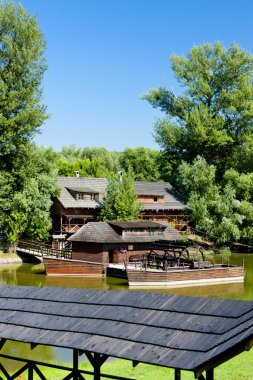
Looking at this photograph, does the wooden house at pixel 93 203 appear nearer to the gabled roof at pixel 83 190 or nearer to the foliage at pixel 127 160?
the gabled roof at pixel 83 190

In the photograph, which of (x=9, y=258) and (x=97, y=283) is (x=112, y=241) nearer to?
(x=97, y=283)

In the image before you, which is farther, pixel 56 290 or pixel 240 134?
pixel 240 134

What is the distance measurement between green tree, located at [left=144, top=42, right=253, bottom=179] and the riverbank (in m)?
21.1

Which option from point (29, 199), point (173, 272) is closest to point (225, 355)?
point (173, 272)

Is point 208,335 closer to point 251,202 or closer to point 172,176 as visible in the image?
point 251,202

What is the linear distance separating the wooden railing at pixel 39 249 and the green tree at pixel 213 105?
1953cm

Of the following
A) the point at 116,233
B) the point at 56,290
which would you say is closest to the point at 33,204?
the point at 116,233

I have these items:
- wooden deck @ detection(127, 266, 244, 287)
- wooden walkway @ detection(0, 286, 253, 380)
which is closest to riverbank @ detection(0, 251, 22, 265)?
wooden deck @ detection(127, 266, 244, 287)

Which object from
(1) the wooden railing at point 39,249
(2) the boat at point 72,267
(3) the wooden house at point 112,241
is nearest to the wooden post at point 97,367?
(2) the boat at point 72,267

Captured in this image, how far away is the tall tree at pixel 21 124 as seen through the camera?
46312mm

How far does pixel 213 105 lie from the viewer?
56.5 metres

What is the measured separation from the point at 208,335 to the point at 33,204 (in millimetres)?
40018

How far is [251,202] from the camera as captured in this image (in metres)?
54.7

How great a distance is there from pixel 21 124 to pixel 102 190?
1320cm
